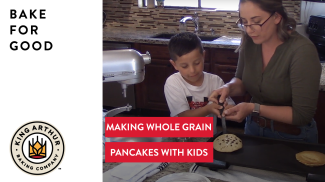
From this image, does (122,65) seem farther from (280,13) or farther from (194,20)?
(194,20)

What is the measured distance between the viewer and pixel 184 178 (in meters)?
1.13

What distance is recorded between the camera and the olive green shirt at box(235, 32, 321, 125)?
1373 mm

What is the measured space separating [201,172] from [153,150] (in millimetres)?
190

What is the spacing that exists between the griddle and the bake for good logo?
59 centimetres

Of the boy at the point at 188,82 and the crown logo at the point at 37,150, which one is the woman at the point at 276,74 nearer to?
the boy at the point at 188,82

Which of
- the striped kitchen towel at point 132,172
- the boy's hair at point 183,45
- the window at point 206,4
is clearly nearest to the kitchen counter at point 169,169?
the striped kitchen towel at point 132,172

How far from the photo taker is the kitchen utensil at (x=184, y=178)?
1115 millimetres

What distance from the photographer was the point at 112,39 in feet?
11.3

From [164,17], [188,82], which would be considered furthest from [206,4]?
[188,82]

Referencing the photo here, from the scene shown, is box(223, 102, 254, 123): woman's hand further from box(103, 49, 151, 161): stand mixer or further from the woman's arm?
box(103, 49, 151, 161): stand mixer

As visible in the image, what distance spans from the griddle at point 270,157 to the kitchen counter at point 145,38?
1.74 meters

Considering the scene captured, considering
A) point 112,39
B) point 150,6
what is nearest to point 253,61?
point 112,39

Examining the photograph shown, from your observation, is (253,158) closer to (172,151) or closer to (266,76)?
(172,151)

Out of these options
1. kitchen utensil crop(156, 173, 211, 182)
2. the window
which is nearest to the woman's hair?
kitchen utensil crop(156, 173, 211, 182)
